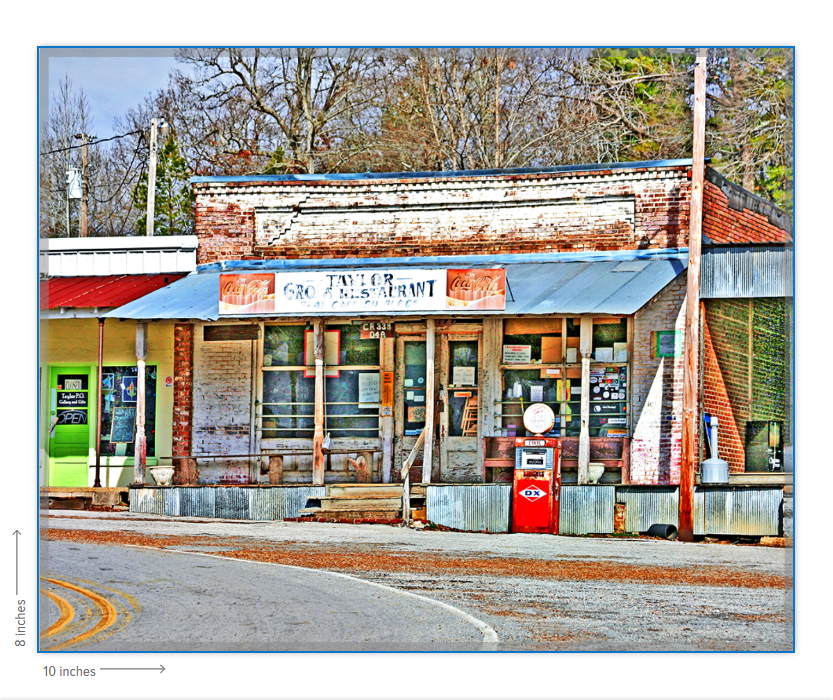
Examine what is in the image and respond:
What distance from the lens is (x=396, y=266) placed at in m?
15.3

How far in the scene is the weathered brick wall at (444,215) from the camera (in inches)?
592

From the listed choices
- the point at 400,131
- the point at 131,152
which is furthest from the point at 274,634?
the point at 400,131

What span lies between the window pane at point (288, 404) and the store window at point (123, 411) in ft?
7.40

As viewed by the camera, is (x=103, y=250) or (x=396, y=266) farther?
(x=103, y=250)

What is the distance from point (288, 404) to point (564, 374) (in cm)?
381

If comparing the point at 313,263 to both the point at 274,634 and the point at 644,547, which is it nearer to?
the point at 644,547

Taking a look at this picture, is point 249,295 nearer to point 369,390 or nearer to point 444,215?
point 369,390

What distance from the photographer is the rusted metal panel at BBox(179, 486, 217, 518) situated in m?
14.9

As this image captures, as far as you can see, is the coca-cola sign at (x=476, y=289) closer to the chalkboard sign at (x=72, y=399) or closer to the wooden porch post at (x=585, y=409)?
the wooden porch post at (x=585, y=409)

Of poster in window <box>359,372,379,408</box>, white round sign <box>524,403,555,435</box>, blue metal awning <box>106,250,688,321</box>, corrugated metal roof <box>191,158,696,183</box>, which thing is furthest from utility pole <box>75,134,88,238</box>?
white round sign <box>524,403,555,435</box>

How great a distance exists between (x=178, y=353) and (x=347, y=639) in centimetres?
827

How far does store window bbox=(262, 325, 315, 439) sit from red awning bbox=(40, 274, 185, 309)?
188 cm

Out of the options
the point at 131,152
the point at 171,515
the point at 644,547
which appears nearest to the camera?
the point at 644,547

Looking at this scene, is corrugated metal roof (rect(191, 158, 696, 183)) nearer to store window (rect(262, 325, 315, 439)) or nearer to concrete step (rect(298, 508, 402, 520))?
store window (rect(262, 325, 315, 439))
